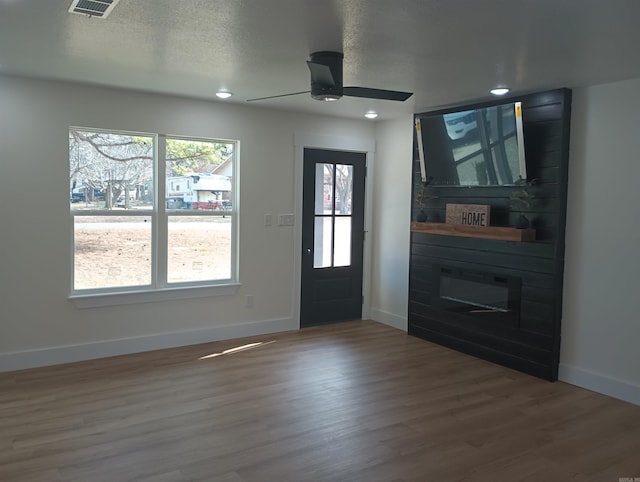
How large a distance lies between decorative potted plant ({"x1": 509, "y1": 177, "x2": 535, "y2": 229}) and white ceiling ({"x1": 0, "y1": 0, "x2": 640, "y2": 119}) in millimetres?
796

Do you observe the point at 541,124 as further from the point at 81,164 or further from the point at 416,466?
the point at 81,164

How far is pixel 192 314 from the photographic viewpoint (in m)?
5.32

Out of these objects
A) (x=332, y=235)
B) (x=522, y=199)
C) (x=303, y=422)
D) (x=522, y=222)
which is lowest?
(x=303, y=422)

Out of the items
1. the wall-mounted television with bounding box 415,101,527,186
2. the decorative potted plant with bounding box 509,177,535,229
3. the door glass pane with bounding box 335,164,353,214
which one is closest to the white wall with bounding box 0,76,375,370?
the door glass pane with bounding box 335,164,353,214

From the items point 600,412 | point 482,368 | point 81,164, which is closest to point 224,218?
point 81,164

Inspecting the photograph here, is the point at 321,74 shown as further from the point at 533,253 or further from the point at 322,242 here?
the point at 322,242

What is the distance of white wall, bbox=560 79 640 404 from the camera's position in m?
3.99

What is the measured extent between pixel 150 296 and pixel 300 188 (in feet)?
6.55

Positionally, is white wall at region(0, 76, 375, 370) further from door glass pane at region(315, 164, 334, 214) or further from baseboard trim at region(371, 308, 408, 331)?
baseboard trim at region(371, 308, 408, 331)

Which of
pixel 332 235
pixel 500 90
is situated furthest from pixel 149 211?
pixel 500 90

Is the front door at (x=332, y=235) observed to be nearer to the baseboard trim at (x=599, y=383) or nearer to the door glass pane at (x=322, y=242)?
the door glass pane at (x=322, y=242)

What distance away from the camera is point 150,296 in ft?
16.6

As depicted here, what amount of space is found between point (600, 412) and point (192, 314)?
3.71 m

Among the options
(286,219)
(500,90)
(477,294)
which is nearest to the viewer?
(500,90)
